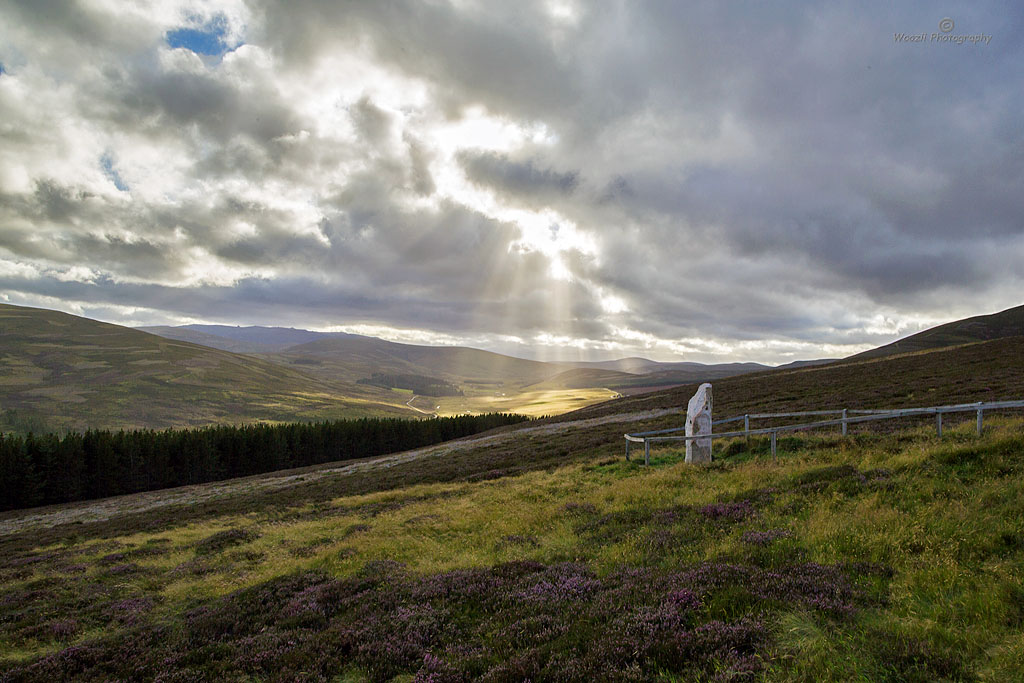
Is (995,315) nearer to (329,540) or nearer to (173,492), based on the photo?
(329,540)

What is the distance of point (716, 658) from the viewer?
515cm

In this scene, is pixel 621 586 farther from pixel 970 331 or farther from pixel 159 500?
pixel 970 331

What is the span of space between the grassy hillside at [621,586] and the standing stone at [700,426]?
1.07 metres

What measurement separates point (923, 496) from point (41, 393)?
28520 cm

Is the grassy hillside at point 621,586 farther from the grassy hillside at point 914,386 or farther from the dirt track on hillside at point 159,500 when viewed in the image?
the dirt track on hillside at point 159,500

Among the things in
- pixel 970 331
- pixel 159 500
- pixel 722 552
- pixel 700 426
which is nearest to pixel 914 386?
pixel 700 426

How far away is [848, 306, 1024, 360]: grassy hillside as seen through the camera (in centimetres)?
11638

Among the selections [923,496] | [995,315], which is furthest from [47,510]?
[995,315]

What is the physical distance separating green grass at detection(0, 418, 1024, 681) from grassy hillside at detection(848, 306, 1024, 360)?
13018 centimetres

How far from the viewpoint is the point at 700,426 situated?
783 inches

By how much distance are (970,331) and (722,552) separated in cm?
17832

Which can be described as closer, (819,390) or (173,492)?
(819,390)

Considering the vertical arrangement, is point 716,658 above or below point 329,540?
above

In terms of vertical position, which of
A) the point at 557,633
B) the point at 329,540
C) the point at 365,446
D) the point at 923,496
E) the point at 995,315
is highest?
the point at 995,315
